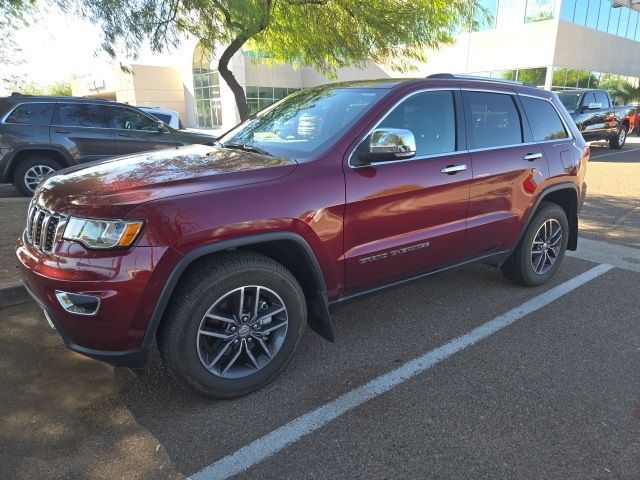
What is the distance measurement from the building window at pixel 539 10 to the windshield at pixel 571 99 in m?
12.1

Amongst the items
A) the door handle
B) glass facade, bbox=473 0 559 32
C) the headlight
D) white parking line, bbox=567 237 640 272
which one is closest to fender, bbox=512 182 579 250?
white parking line, bbox=567 237 640 272

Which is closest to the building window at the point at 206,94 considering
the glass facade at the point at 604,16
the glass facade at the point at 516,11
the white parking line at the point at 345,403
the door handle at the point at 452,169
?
the glass facade at the point at 516,11

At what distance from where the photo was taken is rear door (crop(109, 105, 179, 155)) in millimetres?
8164

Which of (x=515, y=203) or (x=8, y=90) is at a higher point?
(x=8, y=90)

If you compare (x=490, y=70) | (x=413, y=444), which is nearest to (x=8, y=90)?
(x=413, y=444)

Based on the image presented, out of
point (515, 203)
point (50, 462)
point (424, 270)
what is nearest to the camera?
point (50, 462)

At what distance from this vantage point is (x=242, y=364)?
9.46ft

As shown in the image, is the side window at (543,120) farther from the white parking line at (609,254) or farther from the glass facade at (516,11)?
the glass facade at (516,11)

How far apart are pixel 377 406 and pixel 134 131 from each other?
7.17 meters

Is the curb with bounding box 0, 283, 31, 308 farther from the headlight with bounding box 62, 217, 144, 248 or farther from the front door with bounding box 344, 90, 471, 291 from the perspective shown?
the front door with bounding box 344, 90, 471, 291

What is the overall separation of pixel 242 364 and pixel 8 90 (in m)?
15.1

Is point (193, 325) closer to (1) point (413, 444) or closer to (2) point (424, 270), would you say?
(1) point (413, 444)

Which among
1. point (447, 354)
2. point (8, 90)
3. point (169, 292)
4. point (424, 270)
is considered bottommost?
point (447, 354)

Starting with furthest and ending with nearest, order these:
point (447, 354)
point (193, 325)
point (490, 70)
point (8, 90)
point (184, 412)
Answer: point (490, 70)
point (8, 90)
point (447, 354)
point (184, 412)
point (193, 325)
